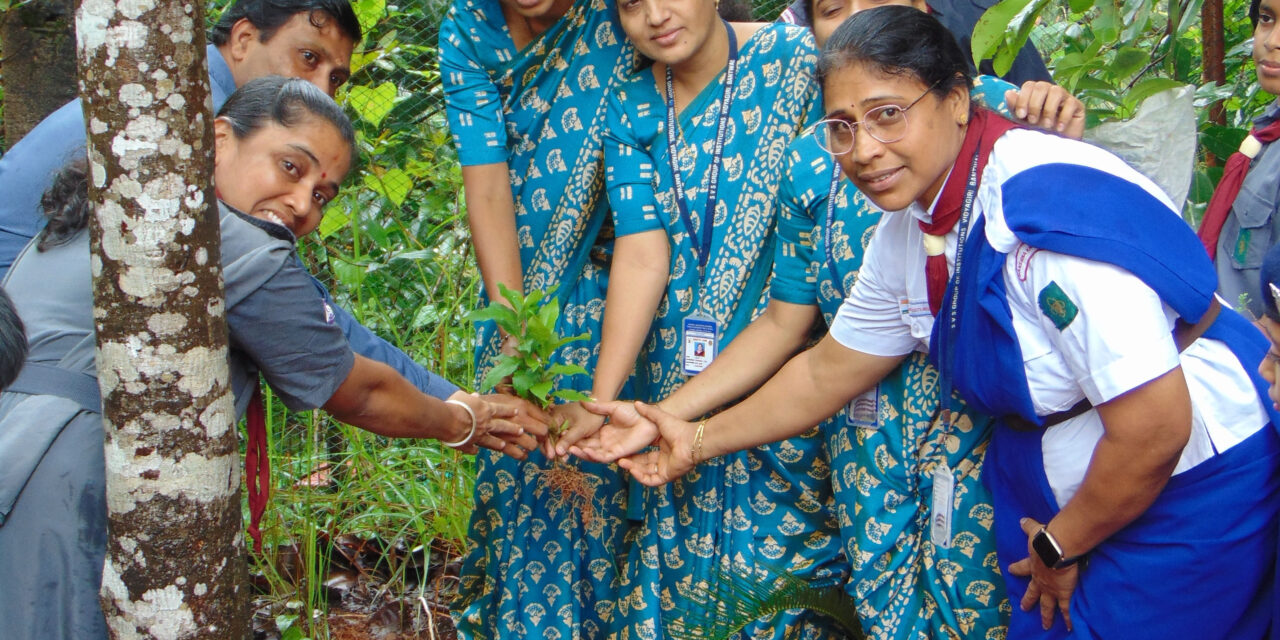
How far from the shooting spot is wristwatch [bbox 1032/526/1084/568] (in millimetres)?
2016

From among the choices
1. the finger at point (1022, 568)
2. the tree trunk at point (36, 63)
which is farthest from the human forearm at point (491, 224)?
the tree trunk at point (36, 63)

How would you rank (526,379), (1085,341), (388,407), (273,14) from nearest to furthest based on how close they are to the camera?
(1085,341) → (388,407) → (526,379) → (273,14)

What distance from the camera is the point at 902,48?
2045mm

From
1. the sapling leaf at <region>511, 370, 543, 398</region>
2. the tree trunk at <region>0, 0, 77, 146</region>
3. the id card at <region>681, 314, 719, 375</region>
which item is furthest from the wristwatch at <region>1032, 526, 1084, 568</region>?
the tree trunk at <region>0, 0, 77, 146</region>

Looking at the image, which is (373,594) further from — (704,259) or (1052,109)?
(1052,109)

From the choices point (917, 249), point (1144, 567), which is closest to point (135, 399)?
point (917, 249)

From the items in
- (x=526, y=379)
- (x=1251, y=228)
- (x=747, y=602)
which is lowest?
(x=747, y=602)

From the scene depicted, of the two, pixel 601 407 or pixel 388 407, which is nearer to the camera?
pixel 388 407

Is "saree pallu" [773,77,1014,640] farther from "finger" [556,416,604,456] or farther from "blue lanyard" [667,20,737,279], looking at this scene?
"finger" [556,416,604,456]

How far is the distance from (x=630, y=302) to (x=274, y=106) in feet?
3.35

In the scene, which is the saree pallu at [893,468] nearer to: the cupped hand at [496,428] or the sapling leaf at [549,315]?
the sapling leaf at [549,315]

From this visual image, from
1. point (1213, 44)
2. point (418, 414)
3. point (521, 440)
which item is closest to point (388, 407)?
point (418, 414)

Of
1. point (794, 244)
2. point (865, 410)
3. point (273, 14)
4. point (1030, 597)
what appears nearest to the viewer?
point (1030, 597)

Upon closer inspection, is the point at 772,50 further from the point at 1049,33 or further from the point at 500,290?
the point at 1049,33
